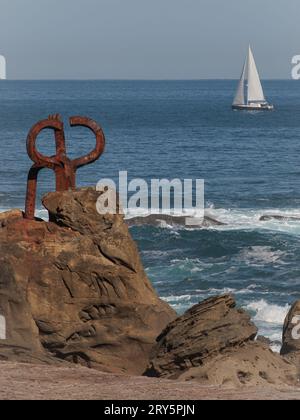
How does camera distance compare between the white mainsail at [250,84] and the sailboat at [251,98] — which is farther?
the sailboat at [251,98]

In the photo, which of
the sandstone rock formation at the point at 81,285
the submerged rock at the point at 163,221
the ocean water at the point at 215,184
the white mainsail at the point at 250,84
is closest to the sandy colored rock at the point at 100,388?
→ the sandstone rock formation at the point at 81,285

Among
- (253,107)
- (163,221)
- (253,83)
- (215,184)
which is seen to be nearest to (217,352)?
(163,221)

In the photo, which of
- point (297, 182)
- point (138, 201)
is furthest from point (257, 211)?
point (297, 182)

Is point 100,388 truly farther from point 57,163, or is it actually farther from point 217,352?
point 57,163

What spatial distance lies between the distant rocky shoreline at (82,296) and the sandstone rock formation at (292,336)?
70 centimetres

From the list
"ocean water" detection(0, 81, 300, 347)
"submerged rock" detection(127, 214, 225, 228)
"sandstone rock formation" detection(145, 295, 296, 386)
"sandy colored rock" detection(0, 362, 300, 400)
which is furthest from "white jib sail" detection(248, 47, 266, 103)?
"sandy colored rock" detection(0, 362, 300, 400)

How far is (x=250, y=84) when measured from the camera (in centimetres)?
13688

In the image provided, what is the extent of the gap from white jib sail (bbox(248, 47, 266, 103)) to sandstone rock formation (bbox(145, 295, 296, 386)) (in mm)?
118167

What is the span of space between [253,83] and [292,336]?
118728 millimetres

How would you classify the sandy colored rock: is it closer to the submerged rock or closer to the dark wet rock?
the submerged rock

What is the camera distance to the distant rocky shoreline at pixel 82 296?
55.1 feet

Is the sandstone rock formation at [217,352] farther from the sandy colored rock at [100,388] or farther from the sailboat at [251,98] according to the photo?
the sailboat at [251,98]

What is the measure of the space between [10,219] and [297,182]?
4490 cm
